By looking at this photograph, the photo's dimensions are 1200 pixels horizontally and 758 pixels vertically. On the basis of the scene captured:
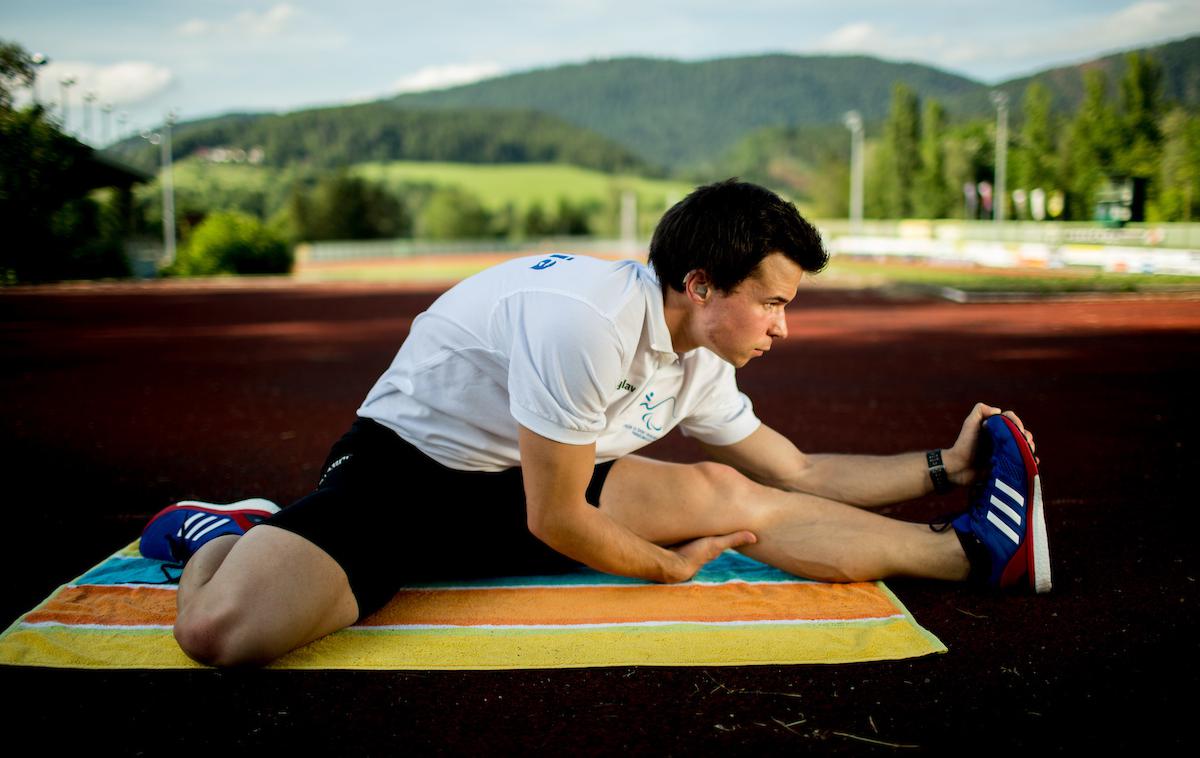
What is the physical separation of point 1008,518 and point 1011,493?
10 cm

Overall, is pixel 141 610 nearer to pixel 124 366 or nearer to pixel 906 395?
pixel 906 395

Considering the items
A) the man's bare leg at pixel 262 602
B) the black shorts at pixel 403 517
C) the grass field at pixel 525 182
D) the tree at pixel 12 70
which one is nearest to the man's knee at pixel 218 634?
the man's bare leg at pixel 262 602

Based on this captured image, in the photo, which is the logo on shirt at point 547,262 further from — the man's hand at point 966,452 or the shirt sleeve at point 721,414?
the man's hand at point 966,452

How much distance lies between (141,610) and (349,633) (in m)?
0.73

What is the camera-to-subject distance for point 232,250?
38.4 metres

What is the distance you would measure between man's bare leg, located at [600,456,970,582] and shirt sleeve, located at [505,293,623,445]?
70 cm

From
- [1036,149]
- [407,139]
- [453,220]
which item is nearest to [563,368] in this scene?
[1036,149]

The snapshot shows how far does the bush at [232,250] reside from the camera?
124 feet

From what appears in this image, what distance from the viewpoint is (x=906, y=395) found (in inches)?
317

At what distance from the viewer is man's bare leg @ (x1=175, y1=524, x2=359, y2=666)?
103 inches

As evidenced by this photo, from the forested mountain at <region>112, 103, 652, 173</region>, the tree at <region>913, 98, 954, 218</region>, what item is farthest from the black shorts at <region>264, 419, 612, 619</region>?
the forested mountain at <region>112, 103, 652, 173</region>

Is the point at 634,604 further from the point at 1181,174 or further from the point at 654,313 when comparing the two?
the point at 1181,174

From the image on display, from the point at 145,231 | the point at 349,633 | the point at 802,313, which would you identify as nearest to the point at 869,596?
the point at 349,633

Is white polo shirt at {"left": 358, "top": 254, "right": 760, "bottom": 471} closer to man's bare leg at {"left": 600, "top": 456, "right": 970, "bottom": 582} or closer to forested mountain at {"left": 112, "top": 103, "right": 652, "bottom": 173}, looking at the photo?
man's bare leg at {"left": 600, "top": 456, "right": 970, "bottom": 582}
